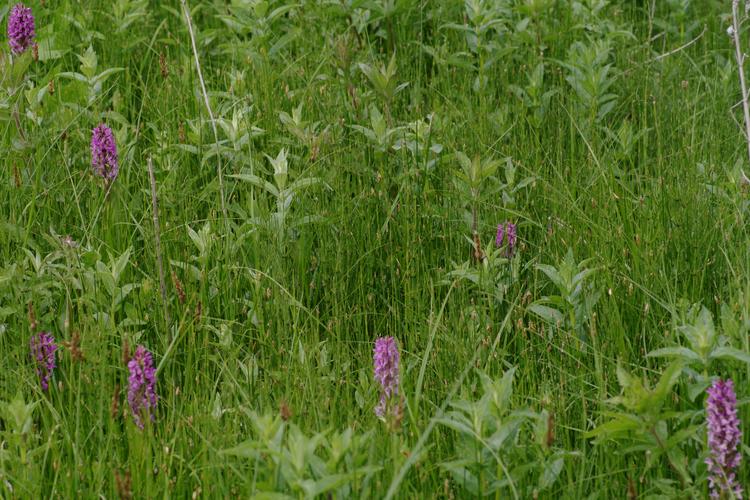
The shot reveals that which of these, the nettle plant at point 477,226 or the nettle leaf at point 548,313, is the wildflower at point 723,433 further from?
the nettle plant at point 477,226

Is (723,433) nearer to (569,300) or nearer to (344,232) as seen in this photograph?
(569,300)

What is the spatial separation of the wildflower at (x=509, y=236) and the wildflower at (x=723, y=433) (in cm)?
113

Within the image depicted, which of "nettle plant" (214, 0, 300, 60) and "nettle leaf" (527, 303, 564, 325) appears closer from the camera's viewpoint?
"nettle leaf" (527, 303, 564, 325)

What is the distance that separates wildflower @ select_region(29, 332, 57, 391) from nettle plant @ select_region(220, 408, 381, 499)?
791 mm

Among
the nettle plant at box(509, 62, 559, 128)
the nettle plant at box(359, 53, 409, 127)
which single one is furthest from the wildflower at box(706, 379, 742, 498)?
the nettle plant at box(509, 62, 559, 128)

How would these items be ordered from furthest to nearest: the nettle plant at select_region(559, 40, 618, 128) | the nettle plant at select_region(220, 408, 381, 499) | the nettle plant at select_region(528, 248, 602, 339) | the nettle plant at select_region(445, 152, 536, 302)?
the nettle plant at select_region(559, 40, 618, 128)
the nettle plant at select_region(445, 152, 536, 302)
the nettle plant at select_region(528, 248, 602, 339)
the nettle plant at select_region(220, 408, 381, 499)

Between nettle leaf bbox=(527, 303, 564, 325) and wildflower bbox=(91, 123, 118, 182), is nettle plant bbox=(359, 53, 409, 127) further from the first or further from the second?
nettle leaf bbox=(527, 303, 564, 325)

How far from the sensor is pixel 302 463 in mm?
2141

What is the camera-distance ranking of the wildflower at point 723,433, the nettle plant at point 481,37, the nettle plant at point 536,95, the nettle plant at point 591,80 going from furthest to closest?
→ the nettle plant at point 481,37
the nettle plant at point 536,95
the nettle plant at point 591,80
the wildflower at point 723,433

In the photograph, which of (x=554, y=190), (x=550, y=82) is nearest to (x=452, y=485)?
(x=554, y=190)

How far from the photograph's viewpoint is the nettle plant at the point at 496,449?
91.7 inches

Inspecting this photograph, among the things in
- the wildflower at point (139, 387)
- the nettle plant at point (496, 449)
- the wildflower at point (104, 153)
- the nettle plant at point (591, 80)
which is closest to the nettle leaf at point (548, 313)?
the nettle plant at point (496, 449)

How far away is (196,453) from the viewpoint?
2629 mm

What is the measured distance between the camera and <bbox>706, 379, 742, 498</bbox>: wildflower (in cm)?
226
